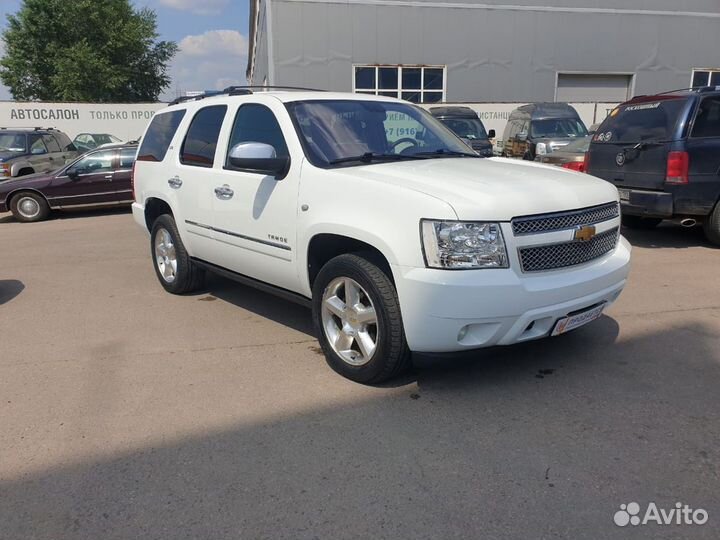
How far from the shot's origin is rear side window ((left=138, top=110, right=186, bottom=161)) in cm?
579

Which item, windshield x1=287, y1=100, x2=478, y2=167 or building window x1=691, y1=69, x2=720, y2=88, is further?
building window x1=691, y1=69, x2=720, y2=88

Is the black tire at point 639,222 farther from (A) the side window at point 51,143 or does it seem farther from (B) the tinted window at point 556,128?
(A) the side window at point 51,143

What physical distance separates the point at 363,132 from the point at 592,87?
25.2 metres

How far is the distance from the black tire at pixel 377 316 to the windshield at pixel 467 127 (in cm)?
1267

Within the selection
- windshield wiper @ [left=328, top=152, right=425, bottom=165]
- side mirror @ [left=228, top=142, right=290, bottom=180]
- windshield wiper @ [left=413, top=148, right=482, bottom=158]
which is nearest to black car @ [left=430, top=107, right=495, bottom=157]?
windshield wiper @ [left=413, top=148, right=482, bottom=158]

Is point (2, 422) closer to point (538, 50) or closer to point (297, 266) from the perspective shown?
point (297, 266)

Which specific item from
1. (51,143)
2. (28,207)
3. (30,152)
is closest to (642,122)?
(28,207)

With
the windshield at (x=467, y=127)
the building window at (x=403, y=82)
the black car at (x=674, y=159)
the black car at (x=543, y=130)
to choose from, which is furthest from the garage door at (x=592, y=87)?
the black car at (x=674, y=159)

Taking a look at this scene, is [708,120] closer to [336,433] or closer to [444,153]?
[444,153]

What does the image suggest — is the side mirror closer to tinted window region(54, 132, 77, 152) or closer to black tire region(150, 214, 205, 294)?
black tire region(150, 214, 205, 294)

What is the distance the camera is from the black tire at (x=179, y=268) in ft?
18.6

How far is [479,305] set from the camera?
3189mm

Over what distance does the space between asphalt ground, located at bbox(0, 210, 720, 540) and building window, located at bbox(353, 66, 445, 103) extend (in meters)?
20.2

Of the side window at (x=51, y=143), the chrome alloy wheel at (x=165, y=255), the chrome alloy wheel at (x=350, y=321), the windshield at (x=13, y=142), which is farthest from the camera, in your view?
the side window at (x=51, y=143)
